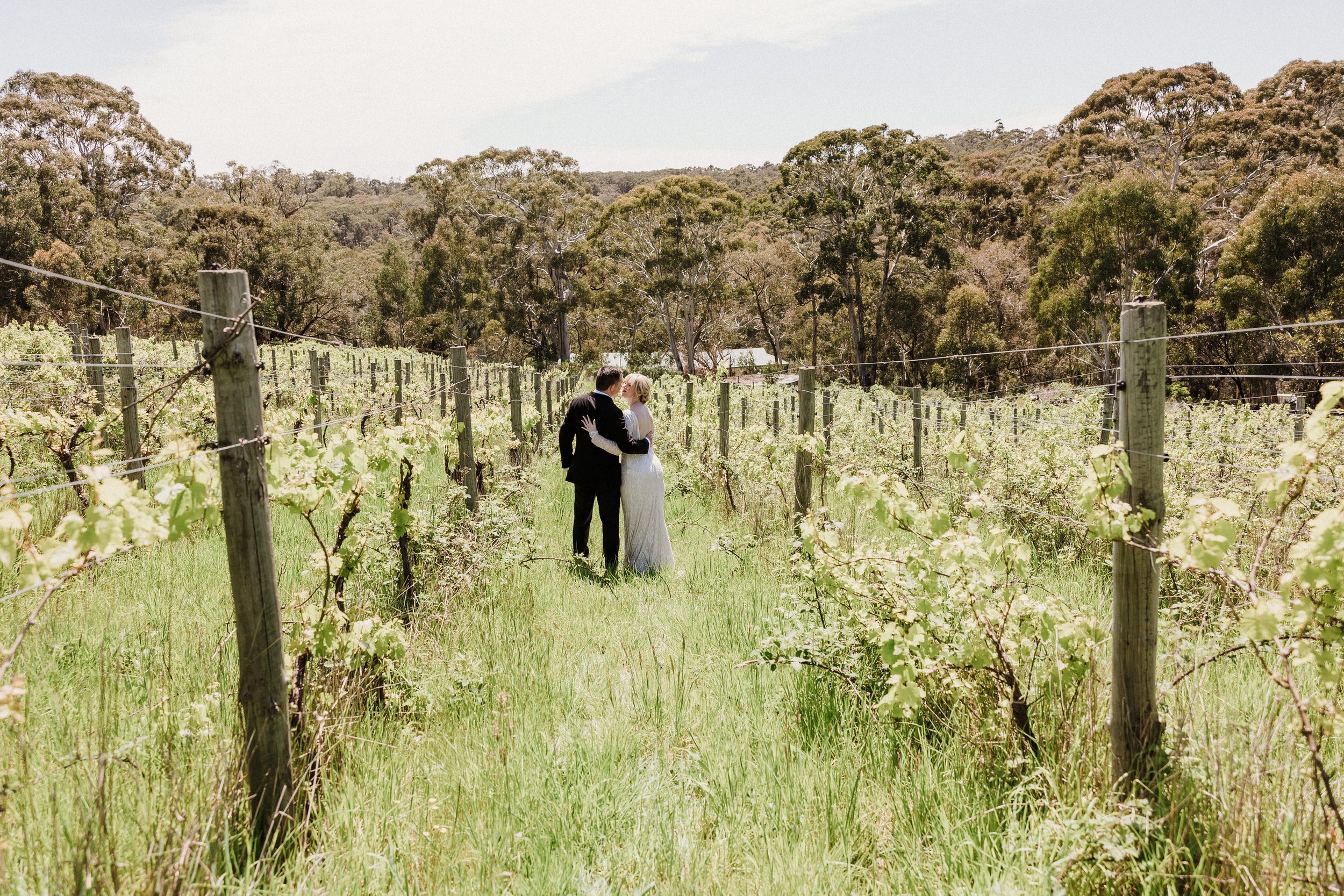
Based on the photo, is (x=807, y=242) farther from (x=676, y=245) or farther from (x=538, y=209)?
(x=538, y=209)

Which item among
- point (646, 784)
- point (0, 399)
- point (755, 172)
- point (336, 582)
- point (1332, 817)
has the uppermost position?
point (755, 172)

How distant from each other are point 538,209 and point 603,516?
3391cm

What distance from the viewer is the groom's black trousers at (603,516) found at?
5.62 m

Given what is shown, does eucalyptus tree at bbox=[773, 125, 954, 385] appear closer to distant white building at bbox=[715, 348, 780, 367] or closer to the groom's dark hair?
distant white building at bbox=[715, 348, 780, 367]

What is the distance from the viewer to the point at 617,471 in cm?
574

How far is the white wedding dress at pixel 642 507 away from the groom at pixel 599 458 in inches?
2.8

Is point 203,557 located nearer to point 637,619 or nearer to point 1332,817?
point 637,619

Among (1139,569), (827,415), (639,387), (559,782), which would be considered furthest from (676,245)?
(1139,569)

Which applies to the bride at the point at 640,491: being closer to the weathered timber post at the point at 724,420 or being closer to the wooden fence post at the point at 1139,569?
the weathered timber post at the point at 724,420

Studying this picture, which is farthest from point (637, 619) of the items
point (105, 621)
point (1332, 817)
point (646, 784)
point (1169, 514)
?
point (1169, 514)

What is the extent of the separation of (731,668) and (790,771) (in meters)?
0.82

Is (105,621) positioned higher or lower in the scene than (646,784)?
higher

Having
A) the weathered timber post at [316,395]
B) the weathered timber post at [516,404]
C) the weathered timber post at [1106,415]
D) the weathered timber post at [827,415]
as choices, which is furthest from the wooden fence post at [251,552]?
the weathered timber post at [1106,415]

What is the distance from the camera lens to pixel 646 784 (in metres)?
2.82
